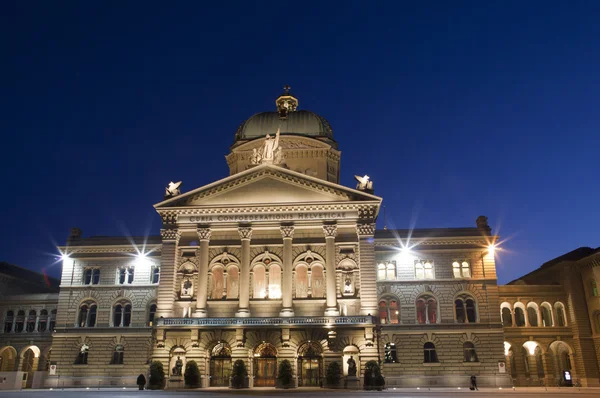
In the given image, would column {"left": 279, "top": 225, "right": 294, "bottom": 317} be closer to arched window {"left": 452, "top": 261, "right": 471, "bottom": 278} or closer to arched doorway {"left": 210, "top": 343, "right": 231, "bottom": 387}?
arched doorway {"left": 210, "top": 343, "right": 231, "bottom": 387}

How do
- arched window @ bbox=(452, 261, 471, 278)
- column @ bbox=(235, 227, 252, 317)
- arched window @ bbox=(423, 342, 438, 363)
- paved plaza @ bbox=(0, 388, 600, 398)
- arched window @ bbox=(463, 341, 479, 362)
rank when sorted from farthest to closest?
arched window @ bbox=(452, 261, 471, 278), arched window @ bbox=(423, 342, 438, 363), arched window @ bbox=(463, 341, 479, 362), column @ bbox=(235, 227, 252, 317), paved plaza @ bbox=(0, 388, 600, 398)

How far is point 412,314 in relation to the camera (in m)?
54.0

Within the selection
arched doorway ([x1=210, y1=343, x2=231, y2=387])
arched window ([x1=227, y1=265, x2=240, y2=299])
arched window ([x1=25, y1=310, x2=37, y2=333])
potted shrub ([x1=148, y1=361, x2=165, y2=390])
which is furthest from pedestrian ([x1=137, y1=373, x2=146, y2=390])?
arched window ([x1=25, y1=310, x2=37, y2=333])

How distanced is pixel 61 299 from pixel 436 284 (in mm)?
37621

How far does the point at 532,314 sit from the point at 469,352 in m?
9.70

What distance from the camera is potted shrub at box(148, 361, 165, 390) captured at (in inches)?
1761

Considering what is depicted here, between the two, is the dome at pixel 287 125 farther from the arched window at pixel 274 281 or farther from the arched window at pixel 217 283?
the arched window at pixel 217 283

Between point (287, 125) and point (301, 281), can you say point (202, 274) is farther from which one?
point (287, 125)

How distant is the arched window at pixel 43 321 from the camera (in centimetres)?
6109

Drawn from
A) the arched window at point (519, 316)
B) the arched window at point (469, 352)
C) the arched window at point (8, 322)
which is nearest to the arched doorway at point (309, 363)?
the arched window at point (469, 352)

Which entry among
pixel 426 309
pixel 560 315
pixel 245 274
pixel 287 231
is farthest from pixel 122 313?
pixel 560 315

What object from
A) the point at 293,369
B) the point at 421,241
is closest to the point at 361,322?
the point at 293,369

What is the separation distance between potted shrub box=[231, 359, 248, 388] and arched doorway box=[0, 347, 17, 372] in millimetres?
31190

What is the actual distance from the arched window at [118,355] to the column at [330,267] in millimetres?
22234
